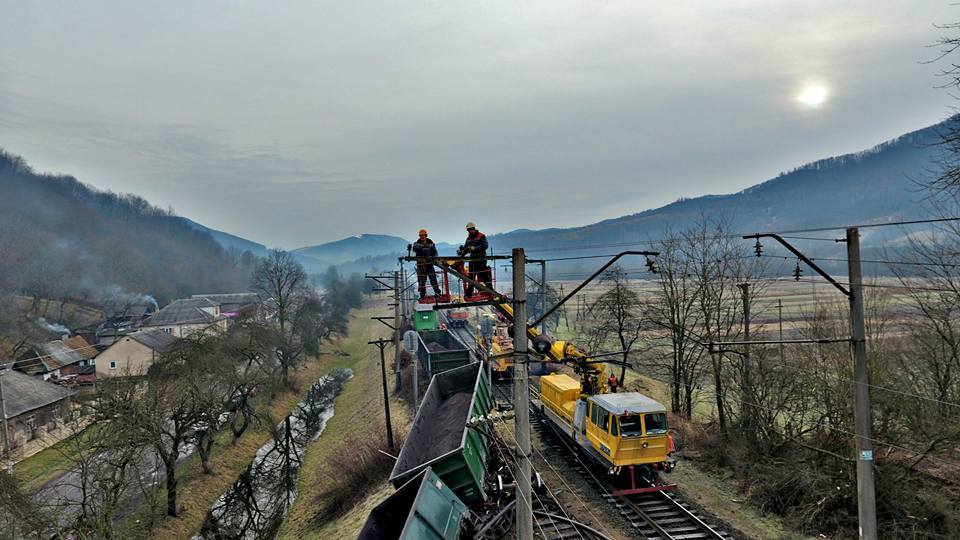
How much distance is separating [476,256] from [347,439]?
1990 cm

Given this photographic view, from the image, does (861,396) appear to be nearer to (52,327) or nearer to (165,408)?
(165,408)

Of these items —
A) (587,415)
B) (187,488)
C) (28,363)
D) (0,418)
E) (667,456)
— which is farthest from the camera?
(28,363)

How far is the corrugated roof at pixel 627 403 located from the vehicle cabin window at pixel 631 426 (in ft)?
0.69

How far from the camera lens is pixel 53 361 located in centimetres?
4144

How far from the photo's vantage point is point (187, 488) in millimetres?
21203

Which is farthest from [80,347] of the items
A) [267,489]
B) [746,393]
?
[746,393]

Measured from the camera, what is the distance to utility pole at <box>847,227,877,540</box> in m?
9.08

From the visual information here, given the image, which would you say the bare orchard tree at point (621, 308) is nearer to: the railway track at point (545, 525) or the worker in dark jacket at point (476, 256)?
the railway track at point (545, 525)

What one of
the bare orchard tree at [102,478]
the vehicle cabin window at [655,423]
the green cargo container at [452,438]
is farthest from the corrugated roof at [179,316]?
the vehicle cabin window at [655,423]

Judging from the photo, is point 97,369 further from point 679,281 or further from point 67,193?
point 67,193

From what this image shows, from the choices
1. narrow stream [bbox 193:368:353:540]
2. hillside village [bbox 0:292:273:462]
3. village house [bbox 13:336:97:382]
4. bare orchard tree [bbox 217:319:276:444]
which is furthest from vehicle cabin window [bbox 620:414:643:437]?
village house [bbox 13:336:97:382]

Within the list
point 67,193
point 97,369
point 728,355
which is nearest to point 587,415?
point 728,355

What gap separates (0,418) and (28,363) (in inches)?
770

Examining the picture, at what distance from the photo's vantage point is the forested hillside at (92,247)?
2778 inches
